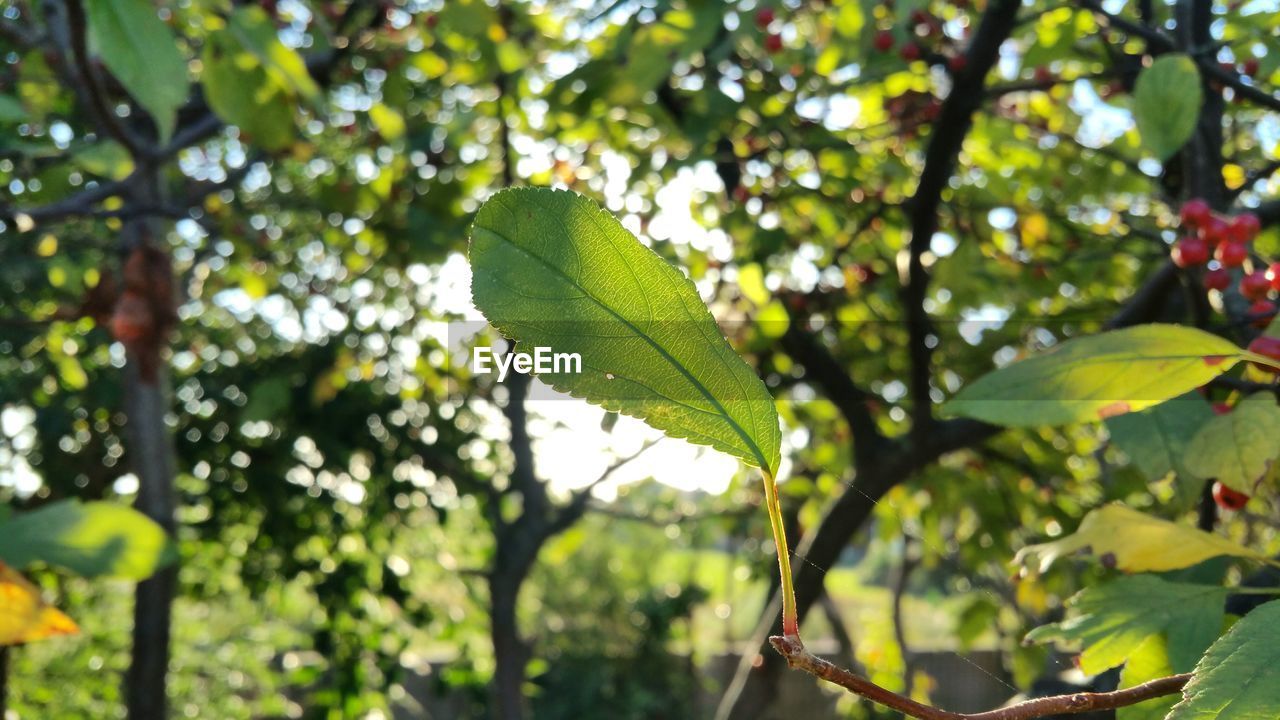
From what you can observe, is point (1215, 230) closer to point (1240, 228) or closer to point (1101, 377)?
point (1240, 228)

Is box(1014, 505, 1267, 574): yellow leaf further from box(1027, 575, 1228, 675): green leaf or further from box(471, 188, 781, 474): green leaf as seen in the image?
box(471, 188, 781, 474): green leaf

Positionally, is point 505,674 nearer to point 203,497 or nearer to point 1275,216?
point 203,497

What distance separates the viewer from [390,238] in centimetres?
290

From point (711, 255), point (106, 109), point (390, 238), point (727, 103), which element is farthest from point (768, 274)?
point (106, 109)

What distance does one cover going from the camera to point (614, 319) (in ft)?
1.29

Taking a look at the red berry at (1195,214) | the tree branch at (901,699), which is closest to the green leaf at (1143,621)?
the tree branch at (901,699)

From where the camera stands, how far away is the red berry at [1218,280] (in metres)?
1.10

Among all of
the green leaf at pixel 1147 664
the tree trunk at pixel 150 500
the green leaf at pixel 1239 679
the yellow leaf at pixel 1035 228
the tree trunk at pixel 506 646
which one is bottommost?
the tree trunk at pixel 506 646

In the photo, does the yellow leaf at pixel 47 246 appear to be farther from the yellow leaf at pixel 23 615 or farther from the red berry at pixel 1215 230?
the red berry at pixel 1215 230

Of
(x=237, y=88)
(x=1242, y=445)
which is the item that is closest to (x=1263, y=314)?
(x=1242, y=445)

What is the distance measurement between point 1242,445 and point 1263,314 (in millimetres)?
333

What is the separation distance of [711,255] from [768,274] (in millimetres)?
269

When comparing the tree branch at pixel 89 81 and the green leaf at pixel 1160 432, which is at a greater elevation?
the green leaf at pixel 1160 432

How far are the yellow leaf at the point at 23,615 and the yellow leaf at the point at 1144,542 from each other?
0.64 metres
